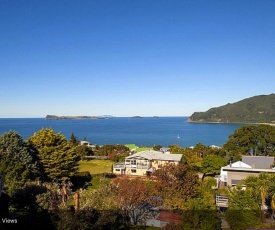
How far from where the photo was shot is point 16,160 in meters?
25.9

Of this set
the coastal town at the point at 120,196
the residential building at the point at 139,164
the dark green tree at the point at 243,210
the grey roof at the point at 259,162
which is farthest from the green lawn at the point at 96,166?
the dark green tree at the point at 243,210

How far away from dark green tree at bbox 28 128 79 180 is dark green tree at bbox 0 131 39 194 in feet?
3.53

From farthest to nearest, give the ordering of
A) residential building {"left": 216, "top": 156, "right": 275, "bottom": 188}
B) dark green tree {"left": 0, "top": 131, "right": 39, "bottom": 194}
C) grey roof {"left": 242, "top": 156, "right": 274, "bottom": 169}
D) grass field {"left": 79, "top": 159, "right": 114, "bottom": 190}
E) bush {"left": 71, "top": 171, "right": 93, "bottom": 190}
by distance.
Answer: grass field {"left": 79, "top": 159, "right": 114, "bottom": 190}
grey roof {"left": 242, "top": 156, "right": 274, "bottom": 169}
bush {"left": 71, "top": 171, "right": 93, "bottom": 190}
residential building {"left": 216, "top": 156, "right": 275, "bottom": 188}
dark green tree {"left": 0, "top": 131, "right": 39, "bottom": 194}

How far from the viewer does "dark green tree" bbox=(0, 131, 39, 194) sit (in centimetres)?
2247

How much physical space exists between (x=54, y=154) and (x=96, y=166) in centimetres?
1608

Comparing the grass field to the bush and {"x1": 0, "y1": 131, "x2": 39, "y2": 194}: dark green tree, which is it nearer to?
the bush

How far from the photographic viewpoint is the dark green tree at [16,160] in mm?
22469

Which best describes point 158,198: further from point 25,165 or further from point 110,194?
point 25,165

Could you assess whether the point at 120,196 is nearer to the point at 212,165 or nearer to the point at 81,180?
the point at 81,180

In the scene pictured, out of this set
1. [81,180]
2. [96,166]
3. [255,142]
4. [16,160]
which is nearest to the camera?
[16,160]

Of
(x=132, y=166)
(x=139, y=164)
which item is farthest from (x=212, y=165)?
(x=132, y=166)

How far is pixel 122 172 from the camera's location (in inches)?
1538

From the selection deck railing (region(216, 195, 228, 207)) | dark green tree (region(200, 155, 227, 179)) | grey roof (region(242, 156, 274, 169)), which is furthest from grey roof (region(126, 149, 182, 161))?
deck railing (region(216, 195, 228, 207))

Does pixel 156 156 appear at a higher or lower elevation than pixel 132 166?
higher
